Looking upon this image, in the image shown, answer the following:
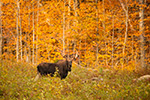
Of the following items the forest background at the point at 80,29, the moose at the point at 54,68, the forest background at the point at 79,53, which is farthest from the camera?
the forest background at the point at 80,29

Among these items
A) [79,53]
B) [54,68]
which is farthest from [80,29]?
[54,68]

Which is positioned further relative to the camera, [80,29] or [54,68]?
[80,29]

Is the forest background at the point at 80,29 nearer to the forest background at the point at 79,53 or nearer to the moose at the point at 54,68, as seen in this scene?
the forest background at the point at 79,53

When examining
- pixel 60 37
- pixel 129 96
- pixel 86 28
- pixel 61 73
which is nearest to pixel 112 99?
pixel 129 96

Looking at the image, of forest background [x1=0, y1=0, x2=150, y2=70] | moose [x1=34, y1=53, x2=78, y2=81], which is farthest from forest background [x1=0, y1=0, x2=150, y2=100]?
moose [x1=34, y1=53, x2=78, y2=81]

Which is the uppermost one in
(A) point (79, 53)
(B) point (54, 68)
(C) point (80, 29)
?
(C) point (80, 29)

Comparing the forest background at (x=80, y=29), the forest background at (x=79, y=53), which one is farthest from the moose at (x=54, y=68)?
the forest background at (x=80, y=29)

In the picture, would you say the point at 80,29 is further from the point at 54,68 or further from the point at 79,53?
the point at 54,68

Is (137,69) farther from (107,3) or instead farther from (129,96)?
(107,3)

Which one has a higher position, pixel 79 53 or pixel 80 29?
pixel 80 29

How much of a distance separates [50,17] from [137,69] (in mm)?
11943

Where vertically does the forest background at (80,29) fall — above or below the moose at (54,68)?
above

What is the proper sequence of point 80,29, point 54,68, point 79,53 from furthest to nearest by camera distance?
point 79,53 < point 80,29 < point 54,68

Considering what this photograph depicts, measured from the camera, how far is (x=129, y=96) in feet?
21.8
